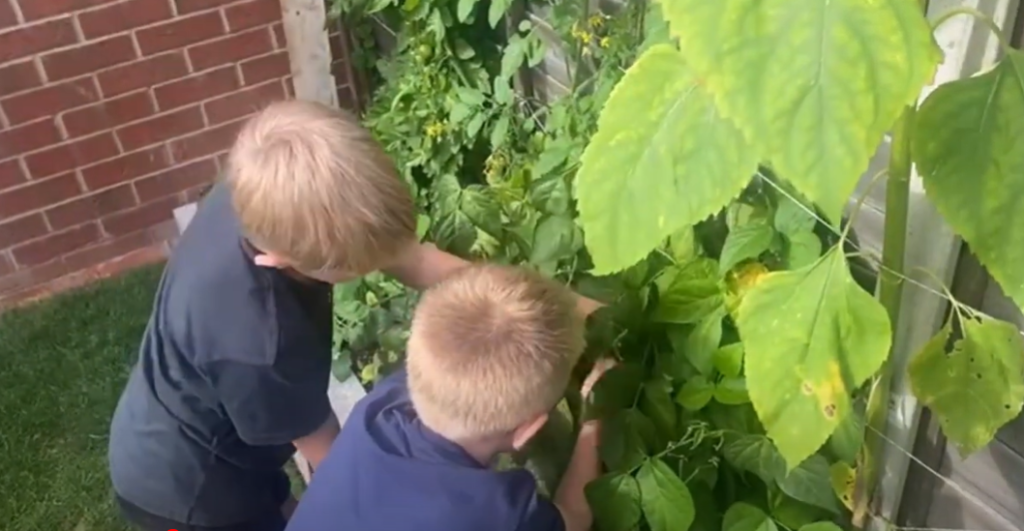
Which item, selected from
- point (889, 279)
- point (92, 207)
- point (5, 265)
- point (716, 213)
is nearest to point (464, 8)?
point (889, 279)

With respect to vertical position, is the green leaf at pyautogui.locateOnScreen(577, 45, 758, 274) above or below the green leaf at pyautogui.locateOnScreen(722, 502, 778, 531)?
above

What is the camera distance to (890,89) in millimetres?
656

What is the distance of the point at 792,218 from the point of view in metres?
1.30

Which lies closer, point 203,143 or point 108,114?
point 108,114

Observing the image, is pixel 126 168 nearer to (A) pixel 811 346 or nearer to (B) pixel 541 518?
(B) pixel 541 518

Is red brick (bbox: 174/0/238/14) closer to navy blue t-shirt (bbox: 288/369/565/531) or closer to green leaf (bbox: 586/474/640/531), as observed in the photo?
navy blue t-shirt (bbox: 288/369/565/531)

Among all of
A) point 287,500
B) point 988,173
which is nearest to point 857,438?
point 988,173

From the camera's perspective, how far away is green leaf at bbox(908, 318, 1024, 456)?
3.40 feet

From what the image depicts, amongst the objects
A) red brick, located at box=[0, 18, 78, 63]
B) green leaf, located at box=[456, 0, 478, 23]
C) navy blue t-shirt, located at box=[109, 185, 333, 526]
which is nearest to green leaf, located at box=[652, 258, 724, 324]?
navy blue t-shirt, located at box=[109, 185, 333, 526]

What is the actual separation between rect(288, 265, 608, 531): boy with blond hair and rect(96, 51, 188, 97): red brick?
1587mm

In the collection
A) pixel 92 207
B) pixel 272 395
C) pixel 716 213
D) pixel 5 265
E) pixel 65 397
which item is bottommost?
pixel 65 397

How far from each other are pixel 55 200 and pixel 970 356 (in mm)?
2302

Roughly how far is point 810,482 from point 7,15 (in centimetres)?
203

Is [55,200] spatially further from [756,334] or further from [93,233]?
[756,334]
